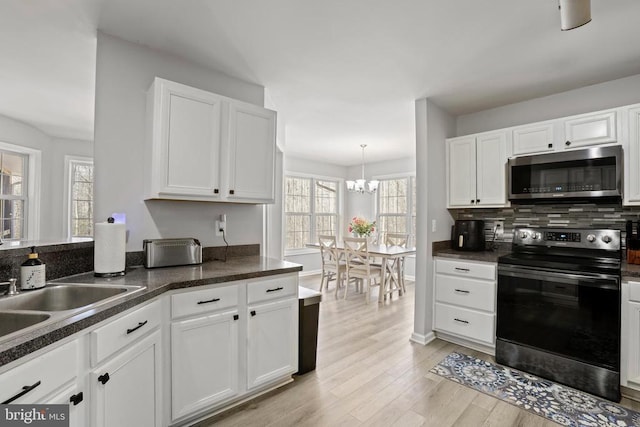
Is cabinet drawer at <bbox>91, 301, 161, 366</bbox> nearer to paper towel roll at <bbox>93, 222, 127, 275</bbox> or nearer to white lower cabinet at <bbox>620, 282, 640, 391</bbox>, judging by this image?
paper towel roll at <bbox>93, 222, 127, 275</bbox>

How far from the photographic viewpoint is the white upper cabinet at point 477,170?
9.75 ft

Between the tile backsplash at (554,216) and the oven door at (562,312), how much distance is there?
2.61ft

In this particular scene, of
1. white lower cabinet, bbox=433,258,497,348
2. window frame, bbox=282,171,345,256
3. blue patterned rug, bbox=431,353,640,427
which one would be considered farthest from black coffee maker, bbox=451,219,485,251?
window frame, bbox=282,171,345,256

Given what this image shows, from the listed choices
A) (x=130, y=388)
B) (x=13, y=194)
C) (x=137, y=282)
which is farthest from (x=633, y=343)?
(x=13, y=194)

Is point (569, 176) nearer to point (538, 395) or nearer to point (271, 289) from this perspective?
point (538, 395)

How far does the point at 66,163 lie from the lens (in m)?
2.45

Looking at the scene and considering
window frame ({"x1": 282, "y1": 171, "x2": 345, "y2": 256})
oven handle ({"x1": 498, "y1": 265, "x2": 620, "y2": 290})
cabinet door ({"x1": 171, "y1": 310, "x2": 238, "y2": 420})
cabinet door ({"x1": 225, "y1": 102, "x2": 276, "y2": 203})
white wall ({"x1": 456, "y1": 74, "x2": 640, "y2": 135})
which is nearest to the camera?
cabinet door ({"x1": 171, "y1": 310, "x2": 238, "y2": 420})

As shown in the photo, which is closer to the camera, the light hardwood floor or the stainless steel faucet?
the stainless steel faucet

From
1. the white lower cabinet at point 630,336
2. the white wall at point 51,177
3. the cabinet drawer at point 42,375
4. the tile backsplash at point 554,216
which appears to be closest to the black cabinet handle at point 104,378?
the cabinet drawer at point 42,375

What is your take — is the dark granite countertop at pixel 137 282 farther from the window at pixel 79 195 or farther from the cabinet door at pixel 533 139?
the cabinet door at pixel 533 139

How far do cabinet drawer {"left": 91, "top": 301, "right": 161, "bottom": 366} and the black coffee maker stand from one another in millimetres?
2840

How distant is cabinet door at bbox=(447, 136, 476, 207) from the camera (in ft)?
10.3

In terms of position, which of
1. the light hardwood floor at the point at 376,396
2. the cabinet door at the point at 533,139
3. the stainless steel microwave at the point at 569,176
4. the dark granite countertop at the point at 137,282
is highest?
the cabinet door at the point at 533,139

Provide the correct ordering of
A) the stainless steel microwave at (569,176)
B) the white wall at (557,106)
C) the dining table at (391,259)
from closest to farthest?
the stainless steel microwave at (569,176) → the white wall at (557,106) → the dining table at (391,259)
